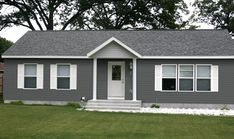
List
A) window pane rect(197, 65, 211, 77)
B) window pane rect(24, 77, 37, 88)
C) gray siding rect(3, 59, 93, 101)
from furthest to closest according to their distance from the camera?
window pane rect(24, 77, 37, 88)
gray siding rect(3, 59, 93, 101)
window pane rect(197, 65, 211, 77)

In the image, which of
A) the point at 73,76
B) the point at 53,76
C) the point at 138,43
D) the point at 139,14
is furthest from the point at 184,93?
the point at 139,14

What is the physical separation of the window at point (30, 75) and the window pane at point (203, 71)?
9.61 m

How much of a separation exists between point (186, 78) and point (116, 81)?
4084mm

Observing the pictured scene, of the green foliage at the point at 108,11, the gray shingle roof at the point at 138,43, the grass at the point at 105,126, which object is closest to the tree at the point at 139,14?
the green foliage at the point at 108,11

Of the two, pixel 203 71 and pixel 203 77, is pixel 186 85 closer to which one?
pixel 203 77

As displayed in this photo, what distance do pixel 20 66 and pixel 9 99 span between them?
6.91 feet

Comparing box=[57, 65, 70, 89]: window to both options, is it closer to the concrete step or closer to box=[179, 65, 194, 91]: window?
the concrete step

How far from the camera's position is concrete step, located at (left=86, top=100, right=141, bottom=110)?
22969 mm

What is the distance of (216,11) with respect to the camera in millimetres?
49750

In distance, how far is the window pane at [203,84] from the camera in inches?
940

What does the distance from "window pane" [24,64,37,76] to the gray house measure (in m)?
0.06

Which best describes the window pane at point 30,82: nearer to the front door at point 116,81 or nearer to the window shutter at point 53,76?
the window shutter at point 53,76

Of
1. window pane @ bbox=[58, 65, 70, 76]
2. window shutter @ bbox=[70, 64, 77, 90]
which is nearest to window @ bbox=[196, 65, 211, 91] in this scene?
window shutter @ bbox=[70, 64, 77, 90]

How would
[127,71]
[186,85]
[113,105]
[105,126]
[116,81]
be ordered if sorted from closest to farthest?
[105,126], [113,105], [186,85], [127,71], [116,81]
